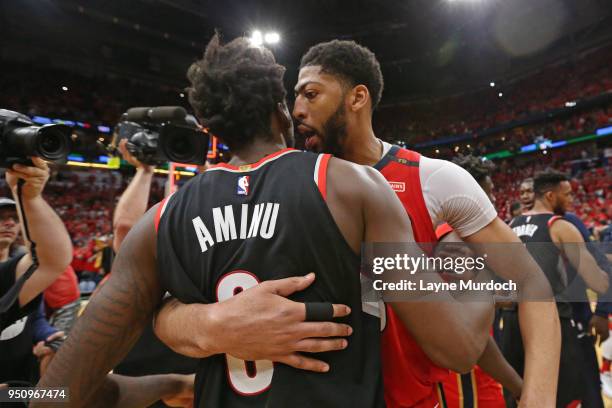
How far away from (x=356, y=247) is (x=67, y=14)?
1406cm

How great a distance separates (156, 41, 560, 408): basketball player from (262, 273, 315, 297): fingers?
175mm

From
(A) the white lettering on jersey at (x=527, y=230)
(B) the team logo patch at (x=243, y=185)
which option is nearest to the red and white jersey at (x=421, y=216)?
(B) the team logo patch at (x=243, y=185)

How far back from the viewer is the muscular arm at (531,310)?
3.59ft

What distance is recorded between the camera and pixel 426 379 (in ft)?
3.73

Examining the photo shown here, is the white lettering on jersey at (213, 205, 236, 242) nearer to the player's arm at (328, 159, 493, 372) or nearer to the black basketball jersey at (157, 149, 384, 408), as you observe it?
the black basketball jersey at (157, 149, 384, 408)

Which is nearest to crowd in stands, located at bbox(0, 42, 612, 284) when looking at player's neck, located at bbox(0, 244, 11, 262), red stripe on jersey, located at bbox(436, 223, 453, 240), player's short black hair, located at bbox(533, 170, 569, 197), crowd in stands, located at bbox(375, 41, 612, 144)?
crowd in stands, located at bbox(375, 41, 612, 144)

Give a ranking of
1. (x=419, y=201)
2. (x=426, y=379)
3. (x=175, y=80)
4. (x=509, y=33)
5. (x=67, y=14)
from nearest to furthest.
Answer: (x=426, y=379) < (x=419, y=201) < (x=509, y=33) < (x=67, y=14) < (x=175, y=80)

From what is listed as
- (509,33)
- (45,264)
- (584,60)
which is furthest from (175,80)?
(45,264)

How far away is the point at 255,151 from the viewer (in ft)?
3.45

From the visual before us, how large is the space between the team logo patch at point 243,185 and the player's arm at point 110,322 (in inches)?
10.3

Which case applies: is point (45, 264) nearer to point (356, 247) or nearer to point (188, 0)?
point (356, 247)

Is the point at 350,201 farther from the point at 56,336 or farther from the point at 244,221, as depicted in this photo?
the point at 56,336

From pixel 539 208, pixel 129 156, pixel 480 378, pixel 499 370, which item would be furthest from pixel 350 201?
pixel 539 208

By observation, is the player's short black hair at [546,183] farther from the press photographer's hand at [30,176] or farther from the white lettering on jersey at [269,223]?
the press photographer's hand at [30,176]
